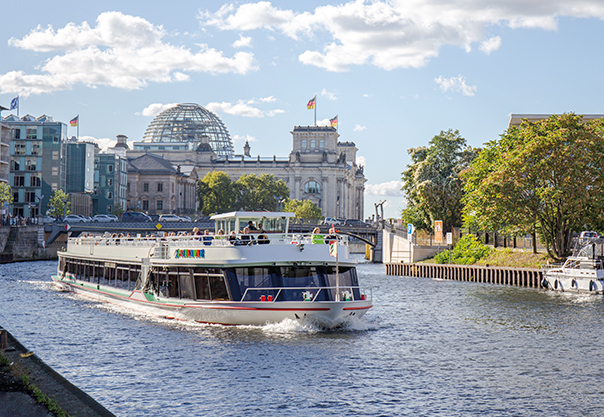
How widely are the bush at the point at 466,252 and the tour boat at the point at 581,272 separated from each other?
61.7 feet

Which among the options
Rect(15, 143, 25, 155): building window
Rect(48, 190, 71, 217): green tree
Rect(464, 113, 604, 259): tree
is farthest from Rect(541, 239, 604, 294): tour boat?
Rect(15, 143, 25, 155): building window

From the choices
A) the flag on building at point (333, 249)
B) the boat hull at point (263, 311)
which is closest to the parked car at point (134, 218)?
the boat hull at point (263, 311)

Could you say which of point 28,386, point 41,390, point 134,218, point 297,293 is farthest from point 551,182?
point 134,218

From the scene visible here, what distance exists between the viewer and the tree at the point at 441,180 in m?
101

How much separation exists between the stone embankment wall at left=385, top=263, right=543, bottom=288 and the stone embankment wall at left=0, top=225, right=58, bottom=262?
54335mm

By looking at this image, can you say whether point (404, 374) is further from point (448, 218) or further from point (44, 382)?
point (448, 218)

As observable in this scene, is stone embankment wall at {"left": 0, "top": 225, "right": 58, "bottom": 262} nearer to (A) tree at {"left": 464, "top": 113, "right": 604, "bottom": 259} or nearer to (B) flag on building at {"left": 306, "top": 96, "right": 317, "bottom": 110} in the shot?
(A) tree at {"left": 464, "top": 113, "right": 604, "bottom": 259}

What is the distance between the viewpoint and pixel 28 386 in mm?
20531

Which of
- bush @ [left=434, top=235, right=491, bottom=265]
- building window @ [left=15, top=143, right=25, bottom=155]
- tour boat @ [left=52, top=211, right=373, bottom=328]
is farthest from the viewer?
building window @ [left=15, top=143, right=25, bottom=155]

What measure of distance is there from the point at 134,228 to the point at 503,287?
73520 mm

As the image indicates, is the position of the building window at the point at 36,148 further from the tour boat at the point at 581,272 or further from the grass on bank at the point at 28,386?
the grass on bank at the point at 28,386

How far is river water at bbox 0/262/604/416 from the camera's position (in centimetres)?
2406

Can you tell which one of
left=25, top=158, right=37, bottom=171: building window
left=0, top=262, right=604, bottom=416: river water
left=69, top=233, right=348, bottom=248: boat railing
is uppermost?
left=25, top=158, right=37, bottom=171: building window

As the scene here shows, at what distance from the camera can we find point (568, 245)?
7225 centimetres
